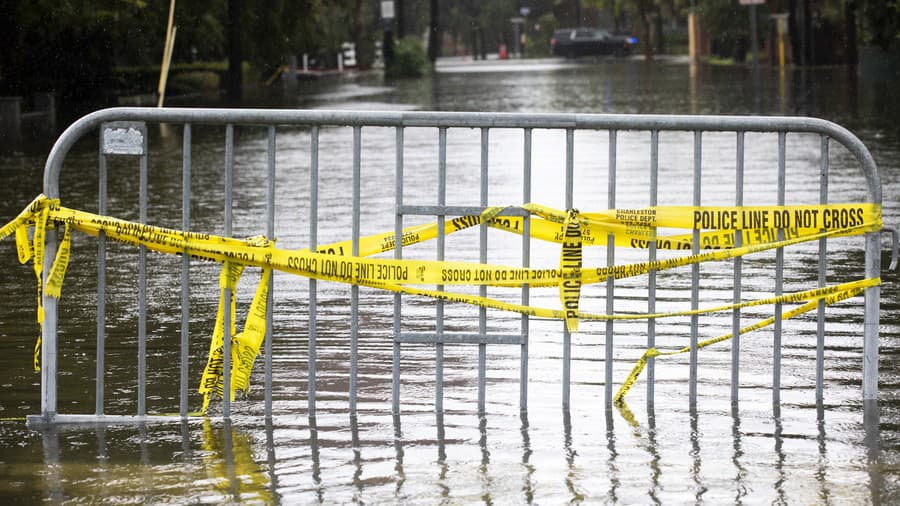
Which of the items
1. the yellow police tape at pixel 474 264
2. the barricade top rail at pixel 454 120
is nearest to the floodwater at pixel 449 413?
the yellow police tape at pixel 474 264

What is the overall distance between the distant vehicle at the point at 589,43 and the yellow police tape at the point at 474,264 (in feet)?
A: 288

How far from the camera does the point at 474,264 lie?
7.14 meters

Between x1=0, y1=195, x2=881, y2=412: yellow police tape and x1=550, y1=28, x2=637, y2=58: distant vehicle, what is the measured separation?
288 feet

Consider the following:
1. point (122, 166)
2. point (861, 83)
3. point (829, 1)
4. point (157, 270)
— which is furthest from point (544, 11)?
point (157, 270)

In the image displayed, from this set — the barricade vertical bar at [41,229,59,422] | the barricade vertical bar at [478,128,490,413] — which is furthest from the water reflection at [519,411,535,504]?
the barricade vertical bar at [41,229,59,422]

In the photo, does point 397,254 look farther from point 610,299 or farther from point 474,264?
point 610,299

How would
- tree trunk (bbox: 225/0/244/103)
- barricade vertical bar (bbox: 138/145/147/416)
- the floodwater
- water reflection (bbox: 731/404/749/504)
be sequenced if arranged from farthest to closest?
1. tree trunk (bbox: 225/0/244/103)
2. barricade vertical bar (bbox: 138/145/147/416)
3. the floodwater
4. water reflection (bbox: 731/404/749/504)

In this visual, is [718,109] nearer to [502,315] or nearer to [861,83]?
[861,83]

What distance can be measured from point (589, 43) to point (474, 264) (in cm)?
8935

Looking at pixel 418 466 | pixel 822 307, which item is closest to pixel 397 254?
pixel 418 466

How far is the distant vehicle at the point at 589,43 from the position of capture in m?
94.6

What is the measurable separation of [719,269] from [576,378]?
13.8 ft

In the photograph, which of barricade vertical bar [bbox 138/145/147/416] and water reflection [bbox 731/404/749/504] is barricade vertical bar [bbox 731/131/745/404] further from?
barricade vertical bar [bbox 138/145/147/416]

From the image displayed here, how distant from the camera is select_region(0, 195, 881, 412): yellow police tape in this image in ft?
23.4
